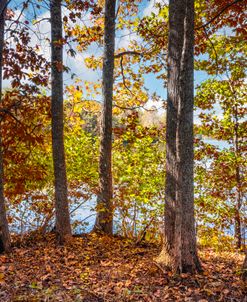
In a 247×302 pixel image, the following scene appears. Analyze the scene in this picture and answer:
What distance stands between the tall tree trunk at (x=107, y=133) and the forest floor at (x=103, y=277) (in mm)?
867

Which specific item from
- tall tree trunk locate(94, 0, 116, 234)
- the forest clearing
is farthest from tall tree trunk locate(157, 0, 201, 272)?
tall tree trunk locate(94, 0, 116, 234)

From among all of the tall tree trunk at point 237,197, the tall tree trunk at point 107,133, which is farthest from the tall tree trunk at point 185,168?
the tall tree trunk at point 237,197

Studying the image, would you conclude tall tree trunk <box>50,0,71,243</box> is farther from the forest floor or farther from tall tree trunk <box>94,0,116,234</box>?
tall tree trunk <box>94,0,116,234</box>

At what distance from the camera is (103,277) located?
427 cm

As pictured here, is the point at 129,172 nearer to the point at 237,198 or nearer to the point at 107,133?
the point at 107,133

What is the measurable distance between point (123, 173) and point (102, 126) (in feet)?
4.37

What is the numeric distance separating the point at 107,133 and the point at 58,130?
1355mm

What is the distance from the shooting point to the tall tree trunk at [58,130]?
5.81 metres

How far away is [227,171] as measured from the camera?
8.05 metres

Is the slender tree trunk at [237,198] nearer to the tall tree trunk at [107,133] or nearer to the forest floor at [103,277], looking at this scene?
the forest floor at [103,277]

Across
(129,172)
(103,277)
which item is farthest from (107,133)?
(103,277)

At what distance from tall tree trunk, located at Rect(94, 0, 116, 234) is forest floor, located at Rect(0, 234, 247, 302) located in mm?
867

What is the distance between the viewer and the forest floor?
3.53 meters

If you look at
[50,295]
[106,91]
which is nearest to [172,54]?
[106,91]
